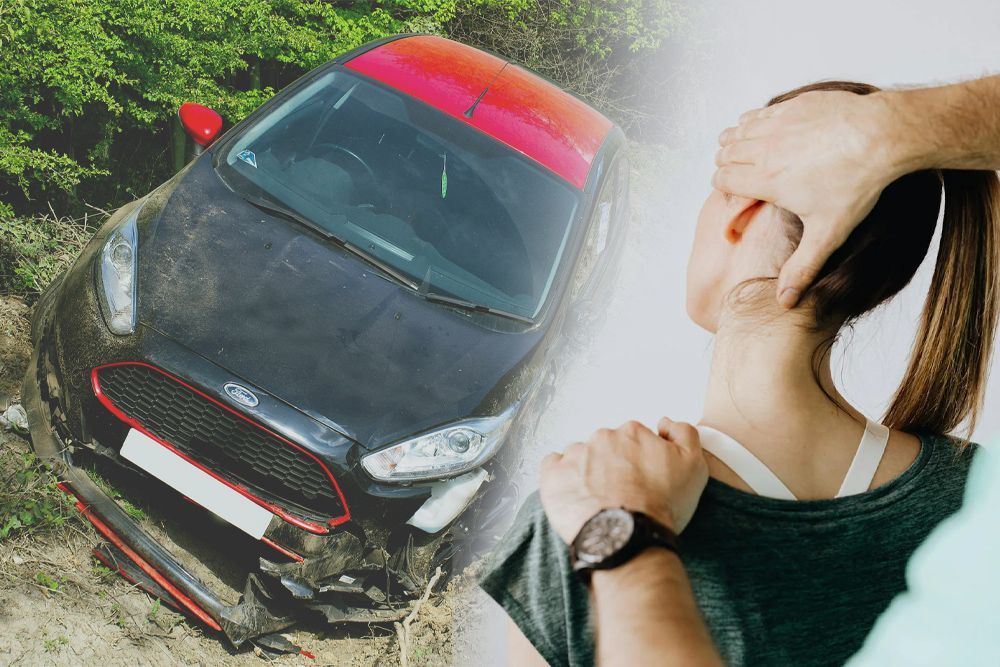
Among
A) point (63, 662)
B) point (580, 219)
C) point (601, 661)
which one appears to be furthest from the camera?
point (580, 219)

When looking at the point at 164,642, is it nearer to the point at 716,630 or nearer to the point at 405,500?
the point at 405,500

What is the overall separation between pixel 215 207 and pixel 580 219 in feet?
4.05

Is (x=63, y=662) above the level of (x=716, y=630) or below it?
below

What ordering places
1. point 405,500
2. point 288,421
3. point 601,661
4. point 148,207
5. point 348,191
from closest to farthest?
point 601,661
point 288,421
point 405,500
point 148,207
point 348,191

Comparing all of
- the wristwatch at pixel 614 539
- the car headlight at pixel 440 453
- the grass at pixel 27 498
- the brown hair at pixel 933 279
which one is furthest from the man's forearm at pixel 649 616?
the grass at pixel 27 498

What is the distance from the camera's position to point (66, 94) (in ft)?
6.83

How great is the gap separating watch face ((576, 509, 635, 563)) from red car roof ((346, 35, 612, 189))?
210 cm

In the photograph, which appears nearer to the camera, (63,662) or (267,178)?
(63,662)

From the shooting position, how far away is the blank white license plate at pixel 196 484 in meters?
1.81

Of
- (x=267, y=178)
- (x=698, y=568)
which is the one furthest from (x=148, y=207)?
(x=698, y=568)

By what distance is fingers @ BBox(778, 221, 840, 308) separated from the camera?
2.71 feet

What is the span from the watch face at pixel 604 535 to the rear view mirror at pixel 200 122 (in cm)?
197

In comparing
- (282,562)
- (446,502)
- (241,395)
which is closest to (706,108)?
(446,502)

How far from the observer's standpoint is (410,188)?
2396 millimetres
